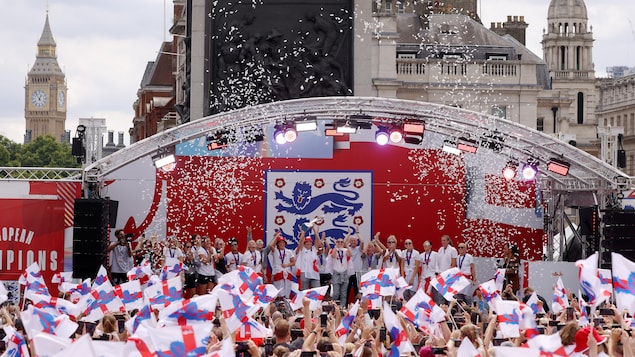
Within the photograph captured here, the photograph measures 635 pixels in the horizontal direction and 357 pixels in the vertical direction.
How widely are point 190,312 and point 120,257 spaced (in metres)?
16.3

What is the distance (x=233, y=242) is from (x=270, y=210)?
120 inches

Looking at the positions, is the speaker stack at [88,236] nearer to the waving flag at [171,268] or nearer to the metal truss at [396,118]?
the metal truss at [396,118]

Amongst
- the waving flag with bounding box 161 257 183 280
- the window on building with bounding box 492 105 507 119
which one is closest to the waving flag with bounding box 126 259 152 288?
the waving flag with bounding box 161 257 183 280

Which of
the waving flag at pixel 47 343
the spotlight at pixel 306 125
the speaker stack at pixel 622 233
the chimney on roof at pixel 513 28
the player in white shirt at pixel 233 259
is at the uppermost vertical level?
the chimney on roof at pixel 513 28

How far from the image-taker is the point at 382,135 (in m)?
30.2

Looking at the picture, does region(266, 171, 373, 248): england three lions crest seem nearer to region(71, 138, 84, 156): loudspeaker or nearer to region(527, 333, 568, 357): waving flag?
region(71, 138, 84, 156): loudspeaker

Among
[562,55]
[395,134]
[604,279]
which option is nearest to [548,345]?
[604,279]

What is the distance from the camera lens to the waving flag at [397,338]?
1411 cm

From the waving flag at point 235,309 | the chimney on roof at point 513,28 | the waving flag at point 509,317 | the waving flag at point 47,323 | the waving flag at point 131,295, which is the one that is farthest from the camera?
the chimney on roof at point 513,28

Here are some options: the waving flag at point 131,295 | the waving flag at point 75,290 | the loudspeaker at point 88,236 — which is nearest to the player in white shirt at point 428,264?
the loudspeaker at point 88,236

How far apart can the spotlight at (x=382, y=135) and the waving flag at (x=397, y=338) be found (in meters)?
15.6

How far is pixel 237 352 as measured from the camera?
46.0 ft

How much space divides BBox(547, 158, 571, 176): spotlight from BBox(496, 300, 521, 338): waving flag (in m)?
12.2

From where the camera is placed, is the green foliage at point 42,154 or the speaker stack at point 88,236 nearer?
the speaker stack at point 88,236
